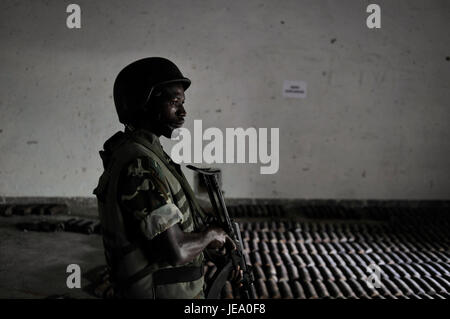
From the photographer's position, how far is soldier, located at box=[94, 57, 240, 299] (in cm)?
143

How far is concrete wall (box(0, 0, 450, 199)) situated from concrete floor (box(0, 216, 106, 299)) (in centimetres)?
113

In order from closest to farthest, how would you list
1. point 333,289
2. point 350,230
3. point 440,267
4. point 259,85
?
point 333,289 < point 440,267 < point 350,230 < point 259,85

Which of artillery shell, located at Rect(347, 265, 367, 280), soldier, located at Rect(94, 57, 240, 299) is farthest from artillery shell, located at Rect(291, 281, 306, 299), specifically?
soldier, located at Rect(94, 57, 240, 299)

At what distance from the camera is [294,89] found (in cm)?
544

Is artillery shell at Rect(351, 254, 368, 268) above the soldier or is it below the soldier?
below

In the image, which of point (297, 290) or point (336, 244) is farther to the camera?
point (336, 244)

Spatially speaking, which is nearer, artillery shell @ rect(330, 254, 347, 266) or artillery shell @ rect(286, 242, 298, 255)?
artillery shell @ rect(330, 254, 347, 266)

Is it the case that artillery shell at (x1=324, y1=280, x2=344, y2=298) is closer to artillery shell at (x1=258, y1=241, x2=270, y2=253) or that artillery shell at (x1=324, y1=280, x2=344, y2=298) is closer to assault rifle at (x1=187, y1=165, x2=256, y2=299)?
artillery shell at (x1=258, y1=241, x2=270, y2=253)

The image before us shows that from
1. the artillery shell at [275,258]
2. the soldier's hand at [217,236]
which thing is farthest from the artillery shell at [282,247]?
the soldier's hand at [217,236]

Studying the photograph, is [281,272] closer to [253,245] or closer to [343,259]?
[253,245]

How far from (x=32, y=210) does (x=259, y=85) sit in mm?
3697

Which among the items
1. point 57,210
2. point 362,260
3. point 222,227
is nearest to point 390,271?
point 362,260

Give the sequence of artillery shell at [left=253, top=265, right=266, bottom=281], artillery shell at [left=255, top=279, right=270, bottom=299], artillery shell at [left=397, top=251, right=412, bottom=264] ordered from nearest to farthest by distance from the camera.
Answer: artillery shell at [left=255, top=279, right=270, bottom=299] < artillery shell at [left=253, top=265, right=266, bottom=281] < artillery shell at [left=397, top=251, right=412, bottom=264]

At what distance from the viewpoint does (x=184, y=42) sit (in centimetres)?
522
